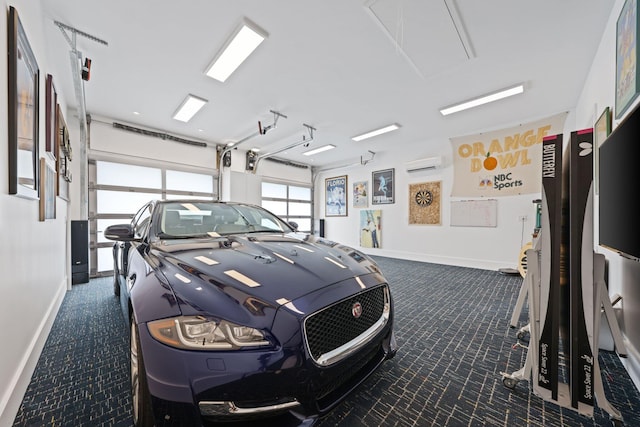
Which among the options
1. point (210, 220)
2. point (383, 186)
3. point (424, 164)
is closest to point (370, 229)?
point (383, 186)

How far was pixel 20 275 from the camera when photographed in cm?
151

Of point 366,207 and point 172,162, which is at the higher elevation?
point 172,162

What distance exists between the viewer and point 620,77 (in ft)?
6.13

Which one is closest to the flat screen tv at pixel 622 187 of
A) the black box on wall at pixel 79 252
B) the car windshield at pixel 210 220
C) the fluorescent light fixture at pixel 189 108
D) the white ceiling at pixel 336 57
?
the white ceiling at pixel 336 57

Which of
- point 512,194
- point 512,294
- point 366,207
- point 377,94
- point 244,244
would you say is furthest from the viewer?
point 366,207

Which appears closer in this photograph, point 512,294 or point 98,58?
point 98,58

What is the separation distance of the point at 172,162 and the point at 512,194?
7.22 m

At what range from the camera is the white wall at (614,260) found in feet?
5.26

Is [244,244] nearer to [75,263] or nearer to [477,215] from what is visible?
[75,263]

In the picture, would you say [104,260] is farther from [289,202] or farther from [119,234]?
[289,202]

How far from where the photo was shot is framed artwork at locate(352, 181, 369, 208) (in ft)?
24.3

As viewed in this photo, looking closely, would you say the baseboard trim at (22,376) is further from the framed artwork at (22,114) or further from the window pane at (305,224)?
the window pane at (305,224)

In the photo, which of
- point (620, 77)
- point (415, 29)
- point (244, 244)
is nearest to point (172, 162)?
point (244, 244)

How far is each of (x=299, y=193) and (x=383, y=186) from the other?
2.97m
